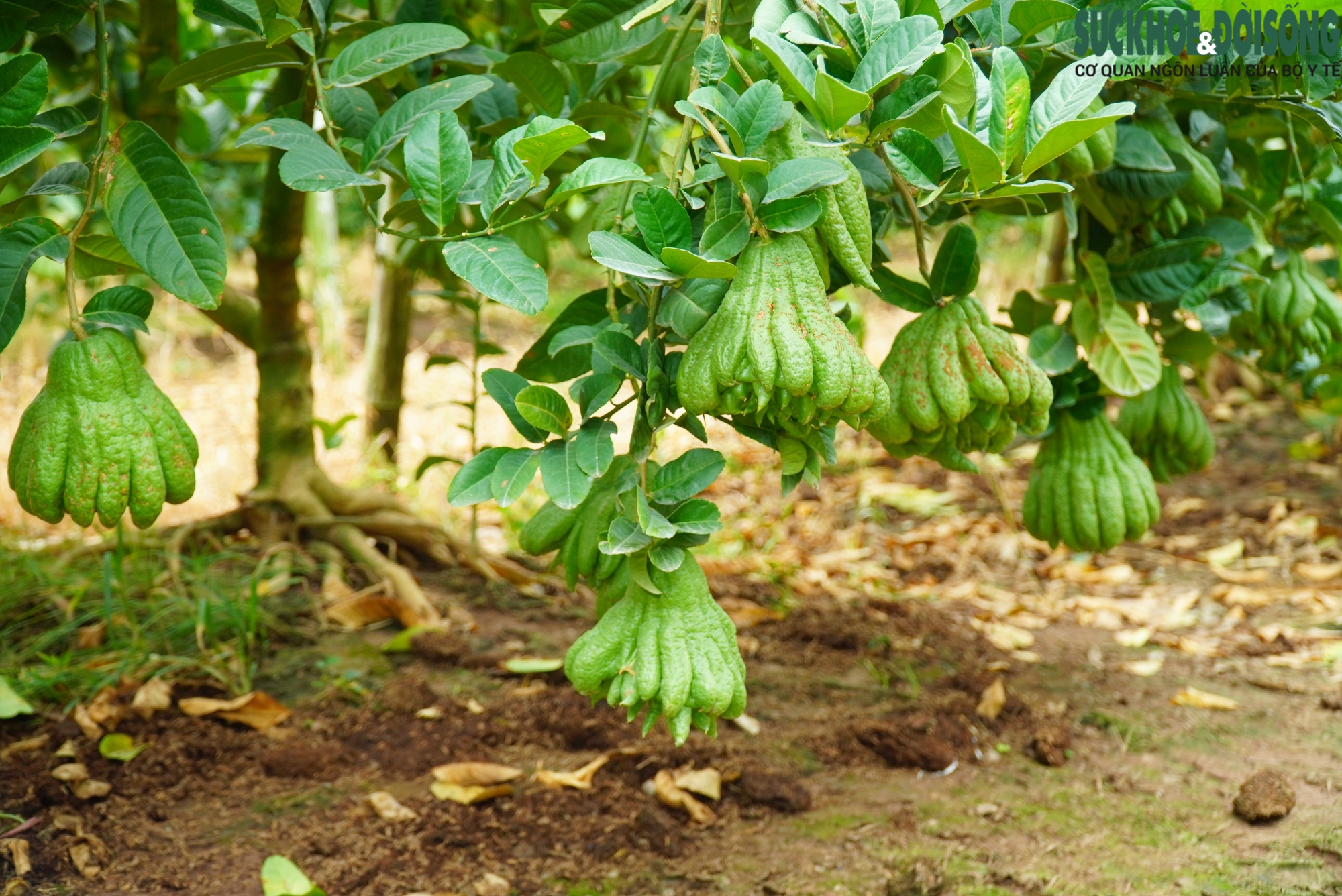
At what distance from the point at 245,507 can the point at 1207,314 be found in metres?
2.08

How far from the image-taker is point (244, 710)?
1865 millimetres

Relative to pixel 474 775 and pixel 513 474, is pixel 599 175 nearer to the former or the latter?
pixel 513 474

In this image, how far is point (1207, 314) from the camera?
158cm

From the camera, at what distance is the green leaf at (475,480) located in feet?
3.36

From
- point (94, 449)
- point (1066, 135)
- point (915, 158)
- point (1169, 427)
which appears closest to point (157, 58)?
point (94, 449)

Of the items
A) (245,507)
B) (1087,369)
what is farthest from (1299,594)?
(245,507)

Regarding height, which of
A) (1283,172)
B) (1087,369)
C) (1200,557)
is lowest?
(1200,557)

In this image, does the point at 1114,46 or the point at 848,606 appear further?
the point at 848,606

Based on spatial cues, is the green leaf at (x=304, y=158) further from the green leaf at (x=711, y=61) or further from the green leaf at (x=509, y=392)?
the green leaf at (x=711, y=61)

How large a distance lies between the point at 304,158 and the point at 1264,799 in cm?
160

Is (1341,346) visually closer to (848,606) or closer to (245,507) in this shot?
(848,606)

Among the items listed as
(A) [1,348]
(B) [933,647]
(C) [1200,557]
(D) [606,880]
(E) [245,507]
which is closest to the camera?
(A) [1,348]

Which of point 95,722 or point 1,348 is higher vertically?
point 1,348

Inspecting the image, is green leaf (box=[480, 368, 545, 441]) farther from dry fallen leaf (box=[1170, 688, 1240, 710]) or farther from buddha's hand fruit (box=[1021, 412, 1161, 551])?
dry fallen leaf (box=[1170, 688, 1240, 710])
